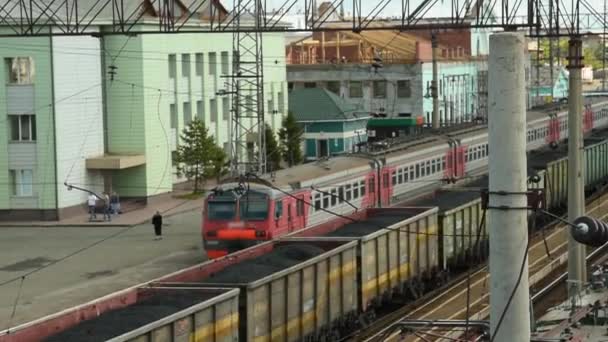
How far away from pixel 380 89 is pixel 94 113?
34007 millimetres

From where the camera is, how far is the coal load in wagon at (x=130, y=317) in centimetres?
1386

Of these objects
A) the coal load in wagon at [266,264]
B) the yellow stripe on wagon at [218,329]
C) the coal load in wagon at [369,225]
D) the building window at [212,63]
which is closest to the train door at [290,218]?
the coal load in wagon at [369,225]

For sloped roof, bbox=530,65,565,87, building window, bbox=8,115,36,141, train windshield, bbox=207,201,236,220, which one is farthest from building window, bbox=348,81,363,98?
train windshield, bbox=207,201,236,220

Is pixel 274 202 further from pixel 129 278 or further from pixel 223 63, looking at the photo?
pixel 223 63

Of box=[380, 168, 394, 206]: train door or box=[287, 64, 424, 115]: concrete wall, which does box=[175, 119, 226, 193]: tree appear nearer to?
box=[380, 168, 394, 206]: train door

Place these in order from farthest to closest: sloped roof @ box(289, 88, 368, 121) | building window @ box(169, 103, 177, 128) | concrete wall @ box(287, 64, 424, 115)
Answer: concrete wall @ box(287, 64, 424, 115), sloped roof @ box(289, 88, 368, 121), building window @ box(169, 103, 177, 128)

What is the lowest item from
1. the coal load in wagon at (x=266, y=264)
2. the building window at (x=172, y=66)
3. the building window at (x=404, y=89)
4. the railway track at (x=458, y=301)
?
the railway track at (x=458, y=301)

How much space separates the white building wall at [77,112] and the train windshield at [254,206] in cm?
1804

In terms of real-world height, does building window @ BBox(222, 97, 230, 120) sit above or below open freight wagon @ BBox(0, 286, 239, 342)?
above

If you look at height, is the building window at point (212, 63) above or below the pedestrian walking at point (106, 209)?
above

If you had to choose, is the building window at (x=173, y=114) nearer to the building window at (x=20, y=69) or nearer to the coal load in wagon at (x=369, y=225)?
the building window at (x=20, y=69)

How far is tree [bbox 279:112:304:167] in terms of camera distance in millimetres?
59125

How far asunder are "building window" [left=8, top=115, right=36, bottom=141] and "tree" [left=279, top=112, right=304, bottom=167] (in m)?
15.0

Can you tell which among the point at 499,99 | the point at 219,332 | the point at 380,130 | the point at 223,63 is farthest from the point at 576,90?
the point at 380,130
